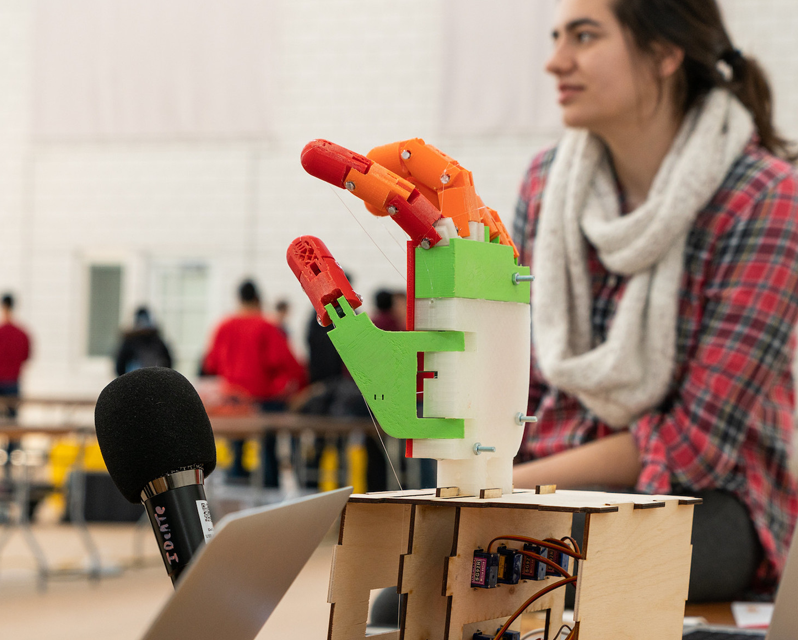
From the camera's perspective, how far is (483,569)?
2.20 feet

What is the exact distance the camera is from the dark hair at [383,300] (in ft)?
19.2

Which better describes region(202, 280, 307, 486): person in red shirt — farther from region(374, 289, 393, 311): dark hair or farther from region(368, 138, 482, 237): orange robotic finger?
region(368, 138, 482, 237): orange robotic finger

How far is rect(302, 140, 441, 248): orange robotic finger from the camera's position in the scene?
650mm

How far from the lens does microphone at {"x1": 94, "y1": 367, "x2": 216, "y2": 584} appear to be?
57 cm

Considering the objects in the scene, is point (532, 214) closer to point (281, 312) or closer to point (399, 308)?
point (399, 308)

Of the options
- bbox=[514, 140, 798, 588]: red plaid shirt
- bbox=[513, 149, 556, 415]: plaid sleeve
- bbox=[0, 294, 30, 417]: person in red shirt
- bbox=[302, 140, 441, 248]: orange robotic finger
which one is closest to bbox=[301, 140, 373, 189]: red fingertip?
bbox=[302, 140, 441, 248]: orange robotic finger

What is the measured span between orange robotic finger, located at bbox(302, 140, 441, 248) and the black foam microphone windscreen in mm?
167

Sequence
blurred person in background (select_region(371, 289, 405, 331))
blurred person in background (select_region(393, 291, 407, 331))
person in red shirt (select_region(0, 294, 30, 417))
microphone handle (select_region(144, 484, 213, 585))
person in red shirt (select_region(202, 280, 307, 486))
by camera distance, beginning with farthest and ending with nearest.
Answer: person in red shirt (select_region(0, 294, 30, 417)) → person in red shirt (select_region(202, 280, 307, 486)) → blurred person in background (select_region(393, 291, 407, 331)) → blurred person in background (select_region(371, 289, 405, 331)) → microphone handle (select_region(144, 484, 213, 585))

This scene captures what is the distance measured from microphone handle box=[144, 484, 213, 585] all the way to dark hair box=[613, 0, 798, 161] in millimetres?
1058

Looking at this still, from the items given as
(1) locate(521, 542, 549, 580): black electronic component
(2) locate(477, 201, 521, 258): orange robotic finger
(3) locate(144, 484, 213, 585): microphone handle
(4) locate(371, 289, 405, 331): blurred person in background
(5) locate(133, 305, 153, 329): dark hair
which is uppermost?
(2) locate(477, 201, 521, 258): orange robotic finger

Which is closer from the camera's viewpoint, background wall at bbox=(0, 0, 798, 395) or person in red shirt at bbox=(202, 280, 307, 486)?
person in red shirt at bbox=(202, 280, 307, 486)

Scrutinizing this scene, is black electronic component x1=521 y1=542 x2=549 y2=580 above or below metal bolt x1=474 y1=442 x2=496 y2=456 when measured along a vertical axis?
below

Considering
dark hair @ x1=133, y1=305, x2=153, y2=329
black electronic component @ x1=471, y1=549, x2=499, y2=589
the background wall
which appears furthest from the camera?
the background wall

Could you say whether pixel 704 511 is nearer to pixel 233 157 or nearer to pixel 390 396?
pixel 390 396
